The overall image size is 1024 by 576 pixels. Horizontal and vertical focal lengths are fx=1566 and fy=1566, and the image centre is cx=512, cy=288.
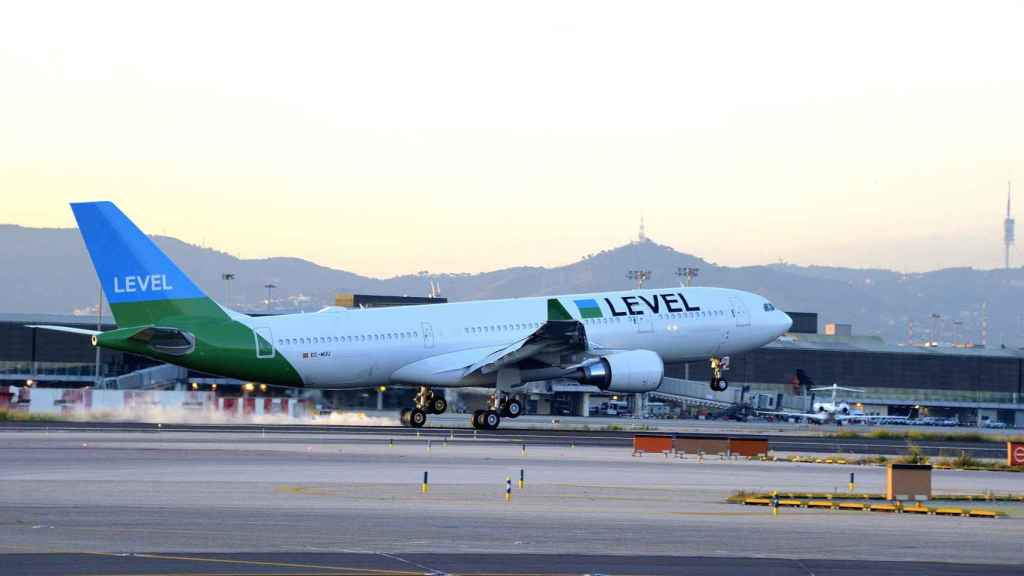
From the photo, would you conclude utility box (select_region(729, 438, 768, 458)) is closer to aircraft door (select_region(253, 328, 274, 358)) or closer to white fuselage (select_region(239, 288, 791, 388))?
white fuselage (select_region(239, 288, 791, 388))

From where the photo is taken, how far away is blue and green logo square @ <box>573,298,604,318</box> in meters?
69.1

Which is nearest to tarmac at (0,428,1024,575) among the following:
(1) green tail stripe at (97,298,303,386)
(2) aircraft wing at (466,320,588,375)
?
(1) green tail stripe at (97,298,303,386)

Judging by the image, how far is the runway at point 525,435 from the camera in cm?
6003

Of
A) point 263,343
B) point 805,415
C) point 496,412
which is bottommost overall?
point 496,412

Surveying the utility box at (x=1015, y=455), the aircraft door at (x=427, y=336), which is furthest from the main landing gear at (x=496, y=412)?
the utility box at (x=1015, y=455)

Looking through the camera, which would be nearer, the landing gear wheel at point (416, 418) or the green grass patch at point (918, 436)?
the landing gear wheel at point (416, 418)

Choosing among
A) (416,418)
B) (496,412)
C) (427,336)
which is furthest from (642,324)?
(416,418)

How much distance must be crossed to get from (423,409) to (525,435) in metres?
6.21

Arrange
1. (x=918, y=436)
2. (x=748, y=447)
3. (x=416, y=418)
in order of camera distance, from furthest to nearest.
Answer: (x=918, y=436) → (x=416, y=418) → (x=748, y=447)

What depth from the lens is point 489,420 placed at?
216 ft

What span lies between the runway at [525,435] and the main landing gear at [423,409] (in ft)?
1.65

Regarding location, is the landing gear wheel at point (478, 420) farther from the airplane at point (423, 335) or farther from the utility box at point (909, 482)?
the utility box at point (909, 482)

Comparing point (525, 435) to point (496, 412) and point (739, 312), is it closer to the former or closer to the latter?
point (496, 412)

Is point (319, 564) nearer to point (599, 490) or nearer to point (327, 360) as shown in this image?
point (599, 490)
